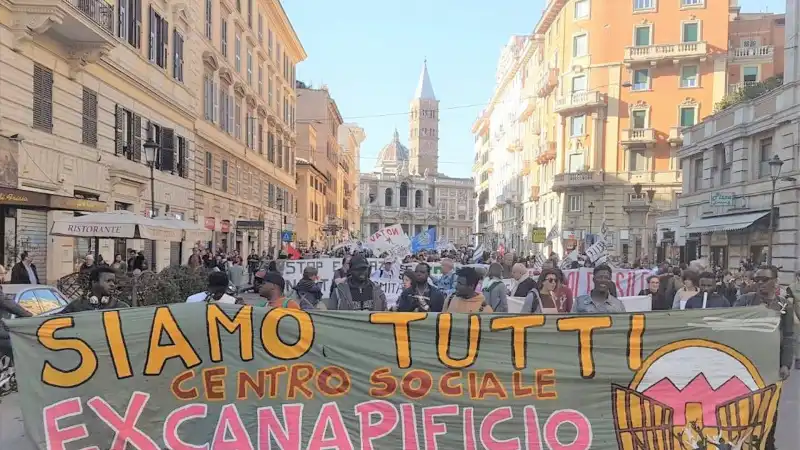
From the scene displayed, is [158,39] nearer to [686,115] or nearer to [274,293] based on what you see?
[274,293]

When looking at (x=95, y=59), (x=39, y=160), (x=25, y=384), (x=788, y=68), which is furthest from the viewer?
(x=788, y=68)

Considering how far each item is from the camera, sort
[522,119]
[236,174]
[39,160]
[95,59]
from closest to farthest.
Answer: [39,160] → [95,59] → [236,174] → [522,119]

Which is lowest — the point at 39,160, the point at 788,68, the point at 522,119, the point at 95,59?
the point at 39,160

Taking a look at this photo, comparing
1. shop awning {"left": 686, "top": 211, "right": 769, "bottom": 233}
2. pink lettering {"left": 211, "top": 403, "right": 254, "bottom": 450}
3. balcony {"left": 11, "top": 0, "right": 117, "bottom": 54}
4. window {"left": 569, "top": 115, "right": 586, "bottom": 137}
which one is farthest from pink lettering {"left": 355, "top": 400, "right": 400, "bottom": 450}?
window {"left": 569, "top": 115, "right": 586, "bottom": 137}

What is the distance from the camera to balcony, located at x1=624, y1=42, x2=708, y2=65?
143 feet

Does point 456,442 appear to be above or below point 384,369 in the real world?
below

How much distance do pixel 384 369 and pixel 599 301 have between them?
2.84 m

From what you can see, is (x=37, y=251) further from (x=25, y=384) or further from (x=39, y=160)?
(x=25, y=384)

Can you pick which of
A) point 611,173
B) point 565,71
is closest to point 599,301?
point 611,173

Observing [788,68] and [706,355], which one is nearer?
[706,355]

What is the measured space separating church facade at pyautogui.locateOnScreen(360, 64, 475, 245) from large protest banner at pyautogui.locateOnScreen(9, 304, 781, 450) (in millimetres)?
128390

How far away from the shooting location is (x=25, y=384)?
16.5 ft

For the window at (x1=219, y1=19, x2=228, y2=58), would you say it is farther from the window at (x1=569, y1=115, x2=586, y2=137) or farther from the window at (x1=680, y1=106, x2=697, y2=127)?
the window at (x1=680, y1=106, x2=697, y2=127)

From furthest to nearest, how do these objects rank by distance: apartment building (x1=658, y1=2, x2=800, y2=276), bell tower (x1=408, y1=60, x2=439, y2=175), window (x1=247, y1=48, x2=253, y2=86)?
bell tower (x1=408, y1=60, x2=439, y2=175)
window (x1=247, y1=48, x2=253, y2=86)
apartment building (x1=658, y1=2, x2=800, y2=276)
